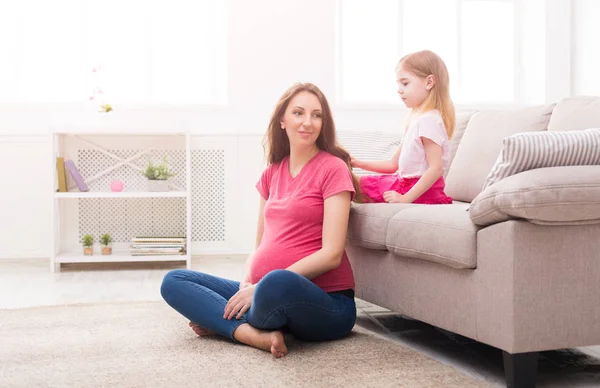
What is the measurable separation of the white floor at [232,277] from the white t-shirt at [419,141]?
557 millimetres

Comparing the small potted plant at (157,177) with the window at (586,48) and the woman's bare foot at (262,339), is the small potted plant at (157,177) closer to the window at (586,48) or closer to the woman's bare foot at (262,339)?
the woman's bare foot at (262,339)

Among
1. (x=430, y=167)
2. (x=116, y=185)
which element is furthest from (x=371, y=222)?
(x=116, y=185)

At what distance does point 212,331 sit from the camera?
2.24 metres

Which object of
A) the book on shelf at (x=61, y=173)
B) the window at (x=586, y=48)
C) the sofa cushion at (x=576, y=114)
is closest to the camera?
the sofa cushion at (x=576, y=114)

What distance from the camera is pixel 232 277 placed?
12.2 ft

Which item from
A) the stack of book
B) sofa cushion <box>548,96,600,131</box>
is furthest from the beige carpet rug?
the stack of book

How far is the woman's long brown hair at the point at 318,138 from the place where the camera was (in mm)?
2242

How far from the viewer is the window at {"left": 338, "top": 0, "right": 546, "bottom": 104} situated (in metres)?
4.79

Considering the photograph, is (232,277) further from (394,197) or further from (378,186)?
(394,197)

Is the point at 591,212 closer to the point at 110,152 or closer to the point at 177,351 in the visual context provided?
the point at 177,351

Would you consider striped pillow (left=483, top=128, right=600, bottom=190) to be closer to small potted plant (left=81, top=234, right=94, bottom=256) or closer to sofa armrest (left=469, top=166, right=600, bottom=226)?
sofa armrest (left=469, top=166, right=600, bottom=226)

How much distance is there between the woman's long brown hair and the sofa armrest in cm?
68

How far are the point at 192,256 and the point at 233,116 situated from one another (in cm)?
93

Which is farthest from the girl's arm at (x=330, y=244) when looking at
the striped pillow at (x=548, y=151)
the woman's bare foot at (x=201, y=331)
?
the striped pillow at (x=548, y=151)
